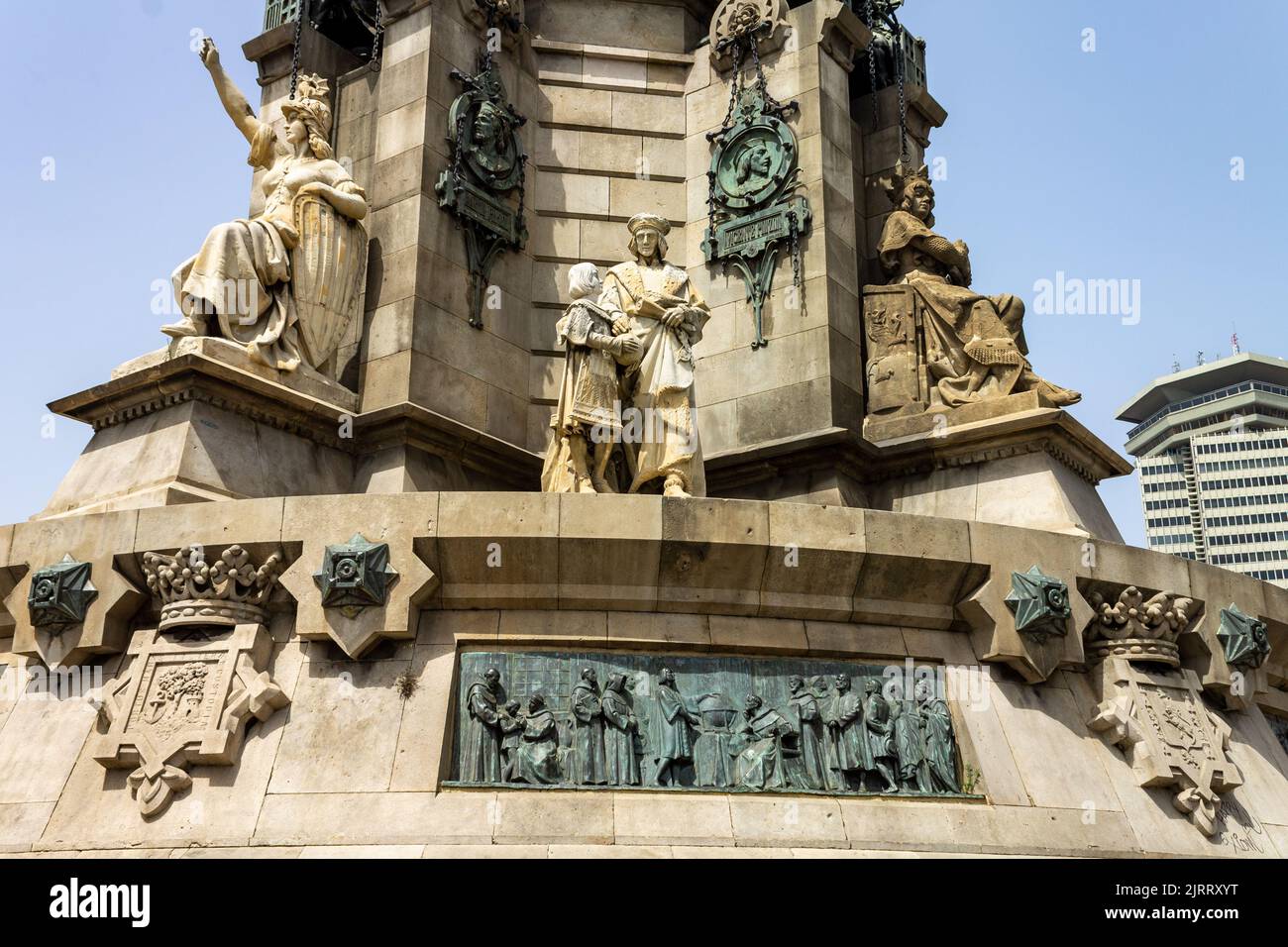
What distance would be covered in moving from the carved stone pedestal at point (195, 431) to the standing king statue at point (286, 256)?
508mm

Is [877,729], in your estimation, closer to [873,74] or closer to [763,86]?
[763,86]

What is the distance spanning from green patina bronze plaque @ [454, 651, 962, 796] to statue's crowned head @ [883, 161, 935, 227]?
8506mm

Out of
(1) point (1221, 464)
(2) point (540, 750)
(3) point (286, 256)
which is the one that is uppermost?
(1) point (1221, 464)

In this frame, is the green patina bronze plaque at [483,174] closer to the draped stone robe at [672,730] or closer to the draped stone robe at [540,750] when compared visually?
the draped stone robe at [672,730]

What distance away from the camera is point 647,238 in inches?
575

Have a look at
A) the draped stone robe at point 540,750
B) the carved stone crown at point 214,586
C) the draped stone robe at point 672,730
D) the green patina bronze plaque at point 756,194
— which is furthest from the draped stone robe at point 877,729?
the green patina bronze plaque at point 756,194

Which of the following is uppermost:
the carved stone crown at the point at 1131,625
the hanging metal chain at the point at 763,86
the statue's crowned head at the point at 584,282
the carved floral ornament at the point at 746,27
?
the carved floral ornament at the point at 746,27

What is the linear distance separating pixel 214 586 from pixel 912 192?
1093 cm

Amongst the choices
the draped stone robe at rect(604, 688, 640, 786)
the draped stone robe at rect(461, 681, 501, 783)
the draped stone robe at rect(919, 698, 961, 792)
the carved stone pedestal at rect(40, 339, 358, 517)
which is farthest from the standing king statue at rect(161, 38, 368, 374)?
the draped stone robe at rect(919, 698, 961, 792)

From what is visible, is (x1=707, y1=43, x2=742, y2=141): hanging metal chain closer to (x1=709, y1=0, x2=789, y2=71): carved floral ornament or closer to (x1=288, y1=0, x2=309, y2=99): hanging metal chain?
(x1=709, y1=0, x2=789, y2=71): carved floral ornament

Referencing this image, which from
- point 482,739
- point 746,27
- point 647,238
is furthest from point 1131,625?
point 746,27

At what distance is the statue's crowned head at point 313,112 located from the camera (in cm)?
1667
